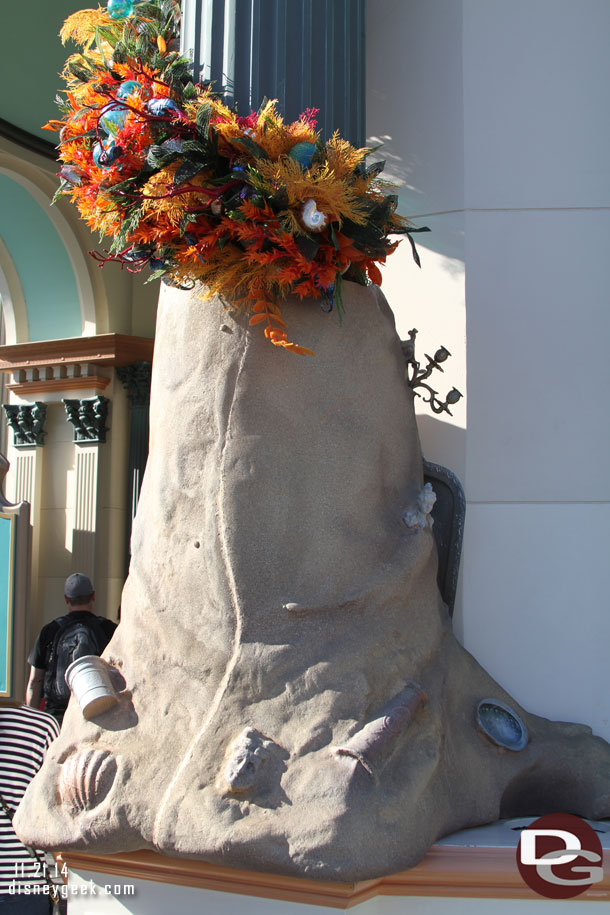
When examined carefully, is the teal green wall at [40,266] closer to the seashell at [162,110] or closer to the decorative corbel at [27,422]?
the decorative corbel at [27,422]

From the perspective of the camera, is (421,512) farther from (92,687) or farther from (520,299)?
(92,687)

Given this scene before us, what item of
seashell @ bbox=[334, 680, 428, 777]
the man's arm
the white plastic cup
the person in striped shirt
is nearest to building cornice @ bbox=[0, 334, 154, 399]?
the man's arm

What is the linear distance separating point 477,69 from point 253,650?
226 centimetres

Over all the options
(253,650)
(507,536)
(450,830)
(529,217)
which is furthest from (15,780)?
(529,217)

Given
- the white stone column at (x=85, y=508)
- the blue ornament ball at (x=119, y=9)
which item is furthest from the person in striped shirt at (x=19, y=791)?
the white stone column at (x=85, y=508)

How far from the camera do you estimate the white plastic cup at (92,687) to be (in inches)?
104

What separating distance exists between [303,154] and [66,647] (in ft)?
8.48

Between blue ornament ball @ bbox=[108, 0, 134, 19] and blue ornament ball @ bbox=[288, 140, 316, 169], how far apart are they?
2.52ft

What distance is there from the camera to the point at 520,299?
331 centimetres

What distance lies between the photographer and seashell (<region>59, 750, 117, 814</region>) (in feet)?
8.25

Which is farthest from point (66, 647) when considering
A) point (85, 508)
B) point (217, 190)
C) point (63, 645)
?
point (85, 508)

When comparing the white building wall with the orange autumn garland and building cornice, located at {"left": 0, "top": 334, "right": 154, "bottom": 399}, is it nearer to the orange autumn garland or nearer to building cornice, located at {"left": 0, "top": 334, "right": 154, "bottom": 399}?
the orange autumn garland

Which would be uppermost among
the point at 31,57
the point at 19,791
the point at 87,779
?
the point at 31,57

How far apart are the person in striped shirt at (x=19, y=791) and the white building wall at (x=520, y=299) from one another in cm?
153
